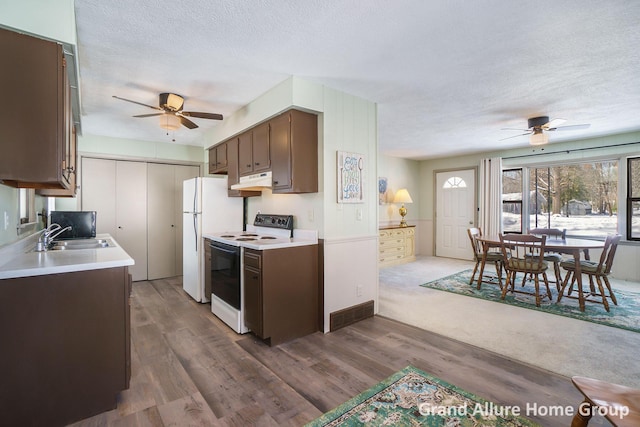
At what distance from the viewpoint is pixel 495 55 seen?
2459 millimetres

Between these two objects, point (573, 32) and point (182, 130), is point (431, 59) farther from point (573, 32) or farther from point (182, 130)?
point (182, 130)

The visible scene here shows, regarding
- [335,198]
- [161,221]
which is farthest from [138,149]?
[335,198]

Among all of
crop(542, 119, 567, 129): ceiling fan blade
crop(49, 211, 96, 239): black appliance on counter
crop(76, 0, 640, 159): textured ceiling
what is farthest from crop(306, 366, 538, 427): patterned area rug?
crop(49, 211, 96, 239): black appliance on counter

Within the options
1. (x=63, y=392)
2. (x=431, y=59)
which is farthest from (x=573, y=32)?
(x=63, y=392)

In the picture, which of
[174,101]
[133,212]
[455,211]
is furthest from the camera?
[455,211]

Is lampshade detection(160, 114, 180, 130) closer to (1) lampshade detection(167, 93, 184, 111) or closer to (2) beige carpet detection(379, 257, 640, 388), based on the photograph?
(1) lampshade detection(167, 93, 184, 111)

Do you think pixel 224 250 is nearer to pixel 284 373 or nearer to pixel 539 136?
pixel 284 373

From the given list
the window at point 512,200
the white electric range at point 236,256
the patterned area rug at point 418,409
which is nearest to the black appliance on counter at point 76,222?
the white electric range at point 236,256

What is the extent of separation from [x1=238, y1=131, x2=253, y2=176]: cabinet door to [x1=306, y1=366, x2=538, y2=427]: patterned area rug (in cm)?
259

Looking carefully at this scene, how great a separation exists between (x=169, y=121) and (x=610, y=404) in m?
3.95

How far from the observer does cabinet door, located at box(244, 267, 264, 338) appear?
2722 mm

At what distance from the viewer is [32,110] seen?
5.23 ft

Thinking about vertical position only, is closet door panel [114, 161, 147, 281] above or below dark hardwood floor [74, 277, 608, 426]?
above

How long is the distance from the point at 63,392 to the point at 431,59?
3433 millimetres
